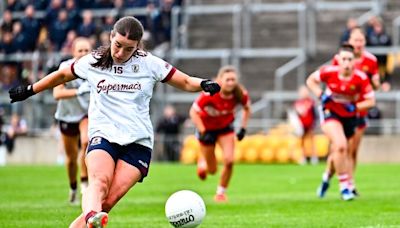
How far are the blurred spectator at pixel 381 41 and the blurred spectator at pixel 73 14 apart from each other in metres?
11.1

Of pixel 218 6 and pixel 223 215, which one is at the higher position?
pixel 223 215

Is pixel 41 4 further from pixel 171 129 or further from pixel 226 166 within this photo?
pixel 226 166

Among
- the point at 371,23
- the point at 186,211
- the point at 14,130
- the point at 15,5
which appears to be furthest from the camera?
the point at 15,5

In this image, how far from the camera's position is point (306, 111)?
1384 inches

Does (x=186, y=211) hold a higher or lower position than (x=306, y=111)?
higher

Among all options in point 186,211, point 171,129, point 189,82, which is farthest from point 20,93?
point 171,129

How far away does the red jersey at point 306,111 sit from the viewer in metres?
34.9

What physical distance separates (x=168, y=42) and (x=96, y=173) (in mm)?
29090

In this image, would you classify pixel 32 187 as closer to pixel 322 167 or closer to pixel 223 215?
pixel 223 215

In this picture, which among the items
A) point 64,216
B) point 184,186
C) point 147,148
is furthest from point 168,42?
point 147,148

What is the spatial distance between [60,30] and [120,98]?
30138 mm

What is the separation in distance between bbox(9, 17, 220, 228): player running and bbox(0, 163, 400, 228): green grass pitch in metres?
2.94

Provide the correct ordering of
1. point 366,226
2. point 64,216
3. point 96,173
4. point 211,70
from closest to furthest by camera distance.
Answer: point 96,173
point 366,226
point 64,216
point 211,70

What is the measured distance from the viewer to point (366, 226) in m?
13.1
